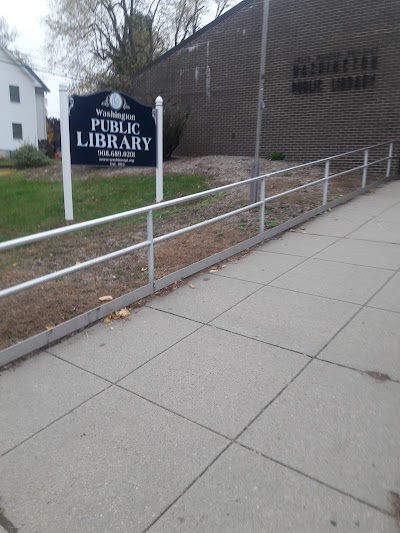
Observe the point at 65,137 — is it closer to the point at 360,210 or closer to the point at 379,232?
the point at 360,210

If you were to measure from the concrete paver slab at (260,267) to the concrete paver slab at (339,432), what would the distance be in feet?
7.14

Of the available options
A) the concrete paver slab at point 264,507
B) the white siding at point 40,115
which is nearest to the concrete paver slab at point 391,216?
the concrete paver slab at point 264,507

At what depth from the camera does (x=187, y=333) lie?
396cm

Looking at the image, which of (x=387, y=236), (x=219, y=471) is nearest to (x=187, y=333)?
(x=219, y=471)

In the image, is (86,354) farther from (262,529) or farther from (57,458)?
(262,529)

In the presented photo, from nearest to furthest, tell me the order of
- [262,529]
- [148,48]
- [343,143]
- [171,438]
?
[262,529], [171,438], [343,143], [148,48]

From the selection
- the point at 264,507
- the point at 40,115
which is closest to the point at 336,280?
the point at 264,507

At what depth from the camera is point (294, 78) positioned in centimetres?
1409

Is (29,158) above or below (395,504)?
above

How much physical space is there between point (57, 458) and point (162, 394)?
0.80m

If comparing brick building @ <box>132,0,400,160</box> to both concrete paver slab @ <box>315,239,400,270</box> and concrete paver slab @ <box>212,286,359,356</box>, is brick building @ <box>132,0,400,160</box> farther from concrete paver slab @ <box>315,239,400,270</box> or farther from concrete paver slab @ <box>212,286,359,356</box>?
concrete paver slab @ <box>212,286,359,356</box>

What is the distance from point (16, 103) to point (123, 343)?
42033 millimetres

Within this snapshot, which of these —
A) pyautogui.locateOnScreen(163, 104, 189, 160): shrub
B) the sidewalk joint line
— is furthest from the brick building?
the sidewalk joint line

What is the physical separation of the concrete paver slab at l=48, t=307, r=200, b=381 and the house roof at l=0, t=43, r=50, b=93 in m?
41.5
